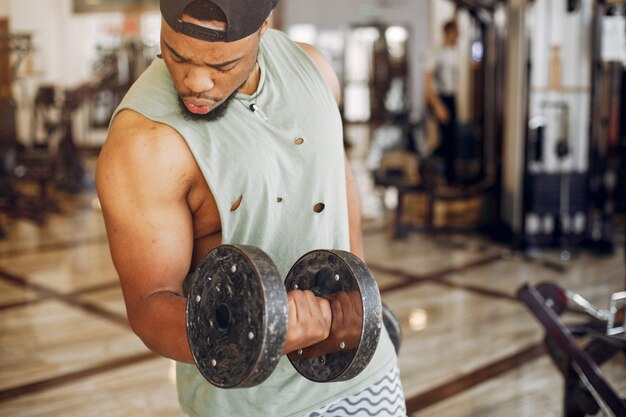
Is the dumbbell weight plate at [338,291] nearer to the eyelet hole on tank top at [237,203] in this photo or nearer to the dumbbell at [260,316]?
the dumbbell at [260,316]

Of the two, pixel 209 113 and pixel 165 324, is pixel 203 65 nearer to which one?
pixel 209 113

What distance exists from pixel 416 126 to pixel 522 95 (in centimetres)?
258

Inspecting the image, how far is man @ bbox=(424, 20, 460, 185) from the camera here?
691 cm

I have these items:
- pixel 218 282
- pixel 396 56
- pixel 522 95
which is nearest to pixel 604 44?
pixel 522 95

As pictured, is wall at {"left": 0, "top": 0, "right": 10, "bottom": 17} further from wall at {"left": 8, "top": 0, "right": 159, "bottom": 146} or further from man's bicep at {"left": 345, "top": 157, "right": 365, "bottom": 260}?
man's bicep at {"left": 345, "top": 157, "right": 365, "bottom": 260}

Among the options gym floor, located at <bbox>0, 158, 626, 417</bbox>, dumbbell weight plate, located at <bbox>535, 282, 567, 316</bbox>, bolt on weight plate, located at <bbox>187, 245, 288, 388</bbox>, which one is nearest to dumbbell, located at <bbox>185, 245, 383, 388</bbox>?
bolt on weight plate, located at <bbox>187, 245, 288, 388</bbox>

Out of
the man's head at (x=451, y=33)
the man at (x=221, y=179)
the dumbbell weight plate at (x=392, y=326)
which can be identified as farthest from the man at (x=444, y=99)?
the man at (x=221, y=179)

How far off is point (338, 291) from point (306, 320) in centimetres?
8

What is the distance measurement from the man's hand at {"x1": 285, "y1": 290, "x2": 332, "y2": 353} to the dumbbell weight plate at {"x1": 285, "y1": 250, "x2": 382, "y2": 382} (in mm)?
41

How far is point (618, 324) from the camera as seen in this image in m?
2.51

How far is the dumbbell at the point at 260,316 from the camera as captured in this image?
88 cm

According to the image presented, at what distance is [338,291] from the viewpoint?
1024 mm

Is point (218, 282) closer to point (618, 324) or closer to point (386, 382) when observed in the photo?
point (386, 382)

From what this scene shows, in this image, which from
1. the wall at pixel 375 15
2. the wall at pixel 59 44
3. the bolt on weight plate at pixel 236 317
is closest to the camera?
the bolt on weight plate at pixel 236 317
